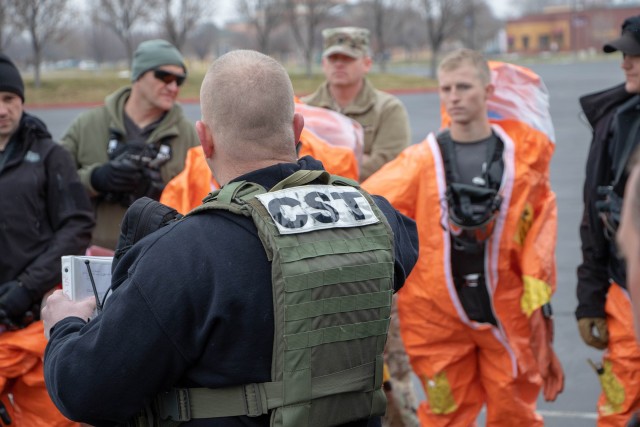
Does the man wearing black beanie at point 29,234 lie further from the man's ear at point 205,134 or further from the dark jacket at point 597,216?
the dark jacket at point 597,216

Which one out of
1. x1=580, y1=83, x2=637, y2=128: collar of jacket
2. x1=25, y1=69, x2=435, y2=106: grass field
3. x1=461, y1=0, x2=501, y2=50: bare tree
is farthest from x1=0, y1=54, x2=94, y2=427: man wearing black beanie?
x1=461, y1=0, x2=501, y2=50: bare tree

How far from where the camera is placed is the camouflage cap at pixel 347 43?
6.43 metres

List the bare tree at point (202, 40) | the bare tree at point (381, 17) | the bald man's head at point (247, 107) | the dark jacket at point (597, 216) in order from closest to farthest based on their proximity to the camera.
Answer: the bald man's head at point (247, 107) → the dark jacket at point (597, 216) → the bare tree at point (381, 17) → the bare tree at point (202, 40)

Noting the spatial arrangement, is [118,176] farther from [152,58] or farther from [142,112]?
[152,58]

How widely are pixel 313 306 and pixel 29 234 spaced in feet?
8.97

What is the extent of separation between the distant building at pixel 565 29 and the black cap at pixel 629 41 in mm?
78147

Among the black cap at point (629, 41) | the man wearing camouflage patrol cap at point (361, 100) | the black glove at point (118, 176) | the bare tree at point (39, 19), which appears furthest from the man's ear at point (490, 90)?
the bare tree at point (39, 19)

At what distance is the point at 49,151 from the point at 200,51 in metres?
65.7

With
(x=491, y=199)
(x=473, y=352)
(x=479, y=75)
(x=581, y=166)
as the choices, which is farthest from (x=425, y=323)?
(x=581, y=166)

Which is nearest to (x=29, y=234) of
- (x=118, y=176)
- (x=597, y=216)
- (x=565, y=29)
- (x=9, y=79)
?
(x=118, y=176)

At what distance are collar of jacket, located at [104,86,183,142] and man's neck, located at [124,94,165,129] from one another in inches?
2.2

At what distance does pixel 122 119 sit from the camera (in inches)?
221

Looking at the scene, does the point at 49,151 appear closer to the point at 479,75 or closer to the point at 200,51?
the point at 479,75

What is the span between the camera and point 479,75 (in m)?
5.07
